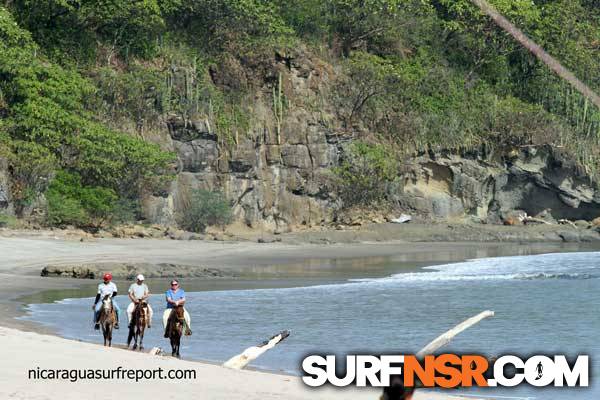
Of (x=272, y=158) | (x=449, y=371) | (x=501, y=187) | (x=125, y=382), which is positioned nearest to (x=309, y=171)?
(x=272, y=158)

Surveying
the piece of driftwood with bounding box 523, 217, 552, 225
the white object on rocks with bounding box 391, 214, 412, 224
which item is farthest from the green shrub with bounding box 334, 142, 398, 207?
the piece of driftwood with bounding box 523, 217, 552, 225

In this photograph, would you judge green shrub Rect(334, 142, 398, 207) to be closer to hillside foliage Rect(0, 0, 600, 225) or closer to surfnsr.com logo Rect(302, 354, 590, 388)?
hillside foliage Rect(0, 0, 600, 225)

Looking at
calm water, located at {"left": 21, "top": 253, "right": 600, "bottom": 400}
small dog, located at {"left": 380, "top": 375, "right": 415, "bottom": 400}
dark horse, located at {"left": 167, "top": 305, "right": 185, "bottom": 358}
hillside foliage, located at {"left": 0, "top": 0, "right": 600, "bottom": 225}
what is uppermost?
hillside foliage, located at {"left": 0, "top": 0, "right": 600, "bottom": 225}

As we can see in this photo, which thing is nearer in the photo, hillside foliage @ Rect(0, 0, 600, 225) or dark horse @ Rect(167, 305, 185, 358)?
dark horse @ Rect(167, 305, 185, 358)

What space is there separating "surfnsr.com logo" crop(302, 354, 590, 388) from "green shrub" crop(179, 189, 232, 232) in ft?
102

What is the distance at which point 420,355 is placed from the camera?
1552cm

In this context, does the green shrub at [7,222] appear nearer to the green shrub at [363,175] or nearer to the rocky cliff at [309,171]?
the rocky cliff at [309,171]

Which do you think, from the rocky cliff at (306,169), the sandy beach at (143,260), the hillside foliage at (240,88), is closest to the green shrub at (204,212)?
the rocky cliff at (306,169)

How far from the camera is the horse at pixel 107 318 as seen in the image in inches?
768

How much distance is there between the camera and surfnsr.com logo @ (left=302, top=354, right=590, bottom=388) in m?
14.3

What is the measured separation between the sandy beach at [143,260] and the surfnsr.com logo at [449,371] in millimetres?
317

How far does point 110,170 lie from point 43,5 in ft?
32.0

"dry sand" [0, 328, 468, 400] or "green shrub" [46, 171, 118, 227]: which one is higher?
"green shrub" [46, 171, 118, 227]

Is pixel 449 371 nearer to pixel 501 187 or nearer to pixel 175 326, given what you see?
pixel 175 326
